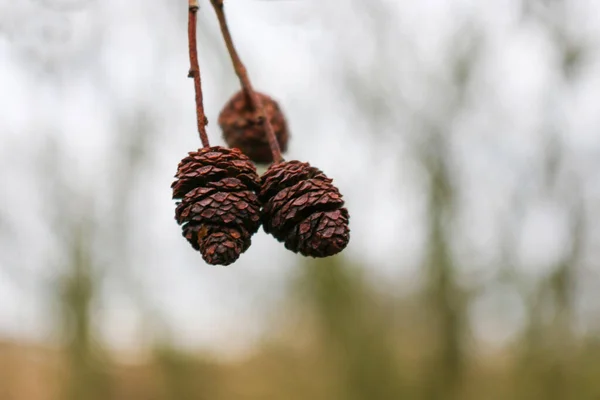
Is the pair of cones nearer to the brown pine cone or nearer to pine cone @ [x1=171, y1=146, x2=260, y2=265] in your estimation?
pine cone @ [x1=171, y1=146, x2=260, y2=265]

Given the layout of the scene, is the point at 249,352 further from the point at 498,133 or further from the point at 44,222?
the point at 498,133

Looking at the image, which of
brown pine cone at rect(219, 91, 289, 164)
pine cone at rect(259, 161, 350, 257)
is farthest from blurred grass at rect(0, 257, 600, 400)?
pine cone at rect(259, 161, 350, 257)

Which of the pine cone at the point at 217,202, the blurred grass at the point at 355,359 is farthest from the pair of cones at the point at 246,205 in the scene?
the blurred grass at the point at 355,359

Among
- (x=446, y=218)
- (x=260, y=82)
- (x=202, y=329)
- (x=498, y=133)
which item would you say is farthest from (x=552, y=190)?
(x=202, y=329)

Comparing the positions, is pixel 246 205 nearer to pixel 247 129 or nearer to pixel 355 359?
pixel 247 129

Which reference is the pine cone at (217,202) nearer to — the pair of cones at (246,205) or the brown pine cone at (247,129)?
the pair of cones at (246,205)
